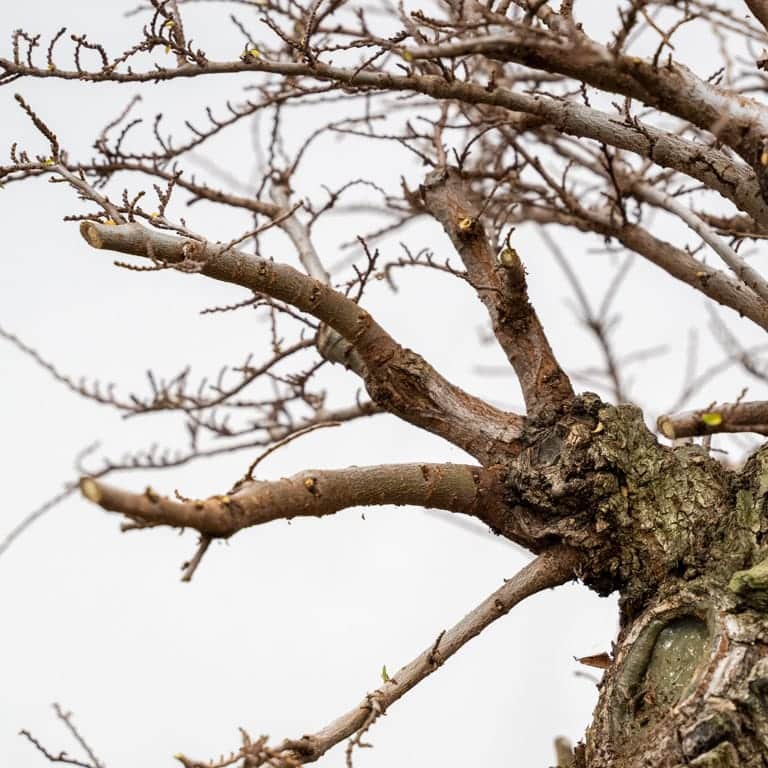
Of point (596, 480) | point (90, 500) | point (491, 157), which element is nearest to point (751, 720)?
point (596, 480)

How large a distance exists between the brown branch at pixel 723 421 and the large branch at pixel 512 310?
1.01 feet

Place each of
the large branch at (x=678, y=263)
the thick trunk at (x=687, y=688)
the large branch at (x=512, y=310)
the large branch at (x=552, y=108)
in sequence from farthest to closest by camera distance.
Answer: the large branch at (x=678, y=263) < the large branch at (x=512, y=310) < the large branch at (x=552, y=108) < the thick trunk at (x=687, y=688)

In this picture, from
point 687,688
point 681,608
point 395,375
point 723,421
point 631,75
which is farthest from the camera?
point 395,375

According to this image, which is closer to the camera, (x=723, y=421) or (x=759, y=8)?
(x=759, y=8)

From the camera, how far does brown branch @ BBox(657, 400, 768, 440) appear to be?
2490 millimetres

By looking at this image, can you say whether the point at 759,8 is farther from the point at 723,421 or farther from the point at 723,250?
Answer: the point at 723,421

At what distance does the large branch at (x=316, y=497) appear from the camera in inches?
61.7

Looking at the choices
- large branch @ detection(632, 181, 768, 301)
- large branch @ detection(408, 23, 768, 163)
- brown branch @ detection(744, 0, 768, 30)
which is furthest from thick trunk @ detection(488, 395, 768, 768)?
brown branch @ detection(744, 0, 768, 30)

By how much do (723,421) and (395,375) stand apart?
85 centimetres

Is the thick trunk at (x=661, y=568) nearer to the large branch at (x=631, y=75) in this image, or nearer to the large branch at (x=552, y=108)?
the large branch at (x=552, y=108)

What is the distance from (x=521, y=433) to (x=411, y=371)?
1.11ft

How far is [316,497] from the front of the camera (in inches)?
77.4

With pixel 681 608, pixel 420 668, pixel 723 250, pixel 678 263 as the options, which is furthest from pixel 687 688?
pixel 678 263

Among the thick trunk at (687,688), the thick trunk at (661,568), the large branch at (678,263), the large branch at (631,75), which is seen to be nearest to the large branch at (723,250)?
the large branch at (678,263)
